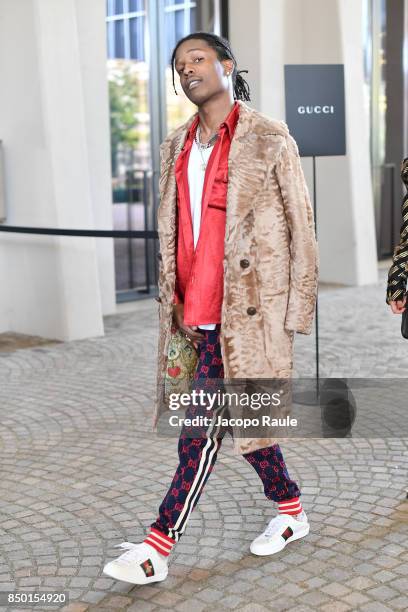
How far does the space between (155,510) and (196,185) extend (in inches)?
65.8

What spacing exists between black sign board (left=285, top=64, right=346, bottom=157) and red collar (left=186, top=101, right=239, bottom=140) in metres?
2.86

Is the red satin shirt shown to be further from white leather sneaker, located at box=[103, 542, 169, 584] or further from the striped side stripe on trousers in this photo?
→ white leather sneaker, located at box=[103, 542, 169, 584]

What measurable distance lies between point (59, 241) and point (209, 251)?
527 cm

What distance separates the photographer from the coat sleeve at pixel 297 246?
335 cm

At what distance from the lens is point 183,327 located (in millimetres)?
3441

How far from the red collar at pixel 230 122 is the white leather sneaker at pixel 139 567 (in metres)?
1.59

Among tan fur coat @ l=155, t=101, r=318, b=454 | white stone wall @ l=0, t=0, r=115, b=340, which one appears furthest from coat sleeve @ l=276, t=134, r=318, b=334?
white stone wall @ l=0, t=0, r=115, b=340

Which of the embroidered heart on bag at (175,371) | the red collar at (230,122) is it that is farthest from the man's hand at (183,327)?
the red collar at (230,122)

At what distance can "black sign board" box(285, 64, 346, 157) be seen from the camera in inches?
248

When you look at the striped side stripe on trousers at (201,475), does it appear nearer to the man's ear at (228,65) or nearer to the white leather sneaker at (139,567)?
the white leather sneaker at (139,567)

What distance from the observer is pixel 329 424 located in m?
5.66

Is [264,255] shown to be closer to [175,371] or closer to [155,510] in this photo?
[175,371]

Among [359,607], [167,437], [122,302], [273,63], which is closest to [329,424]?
[167,437]

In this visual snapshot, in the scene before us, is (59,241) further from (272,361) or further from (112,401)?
(272,361)
